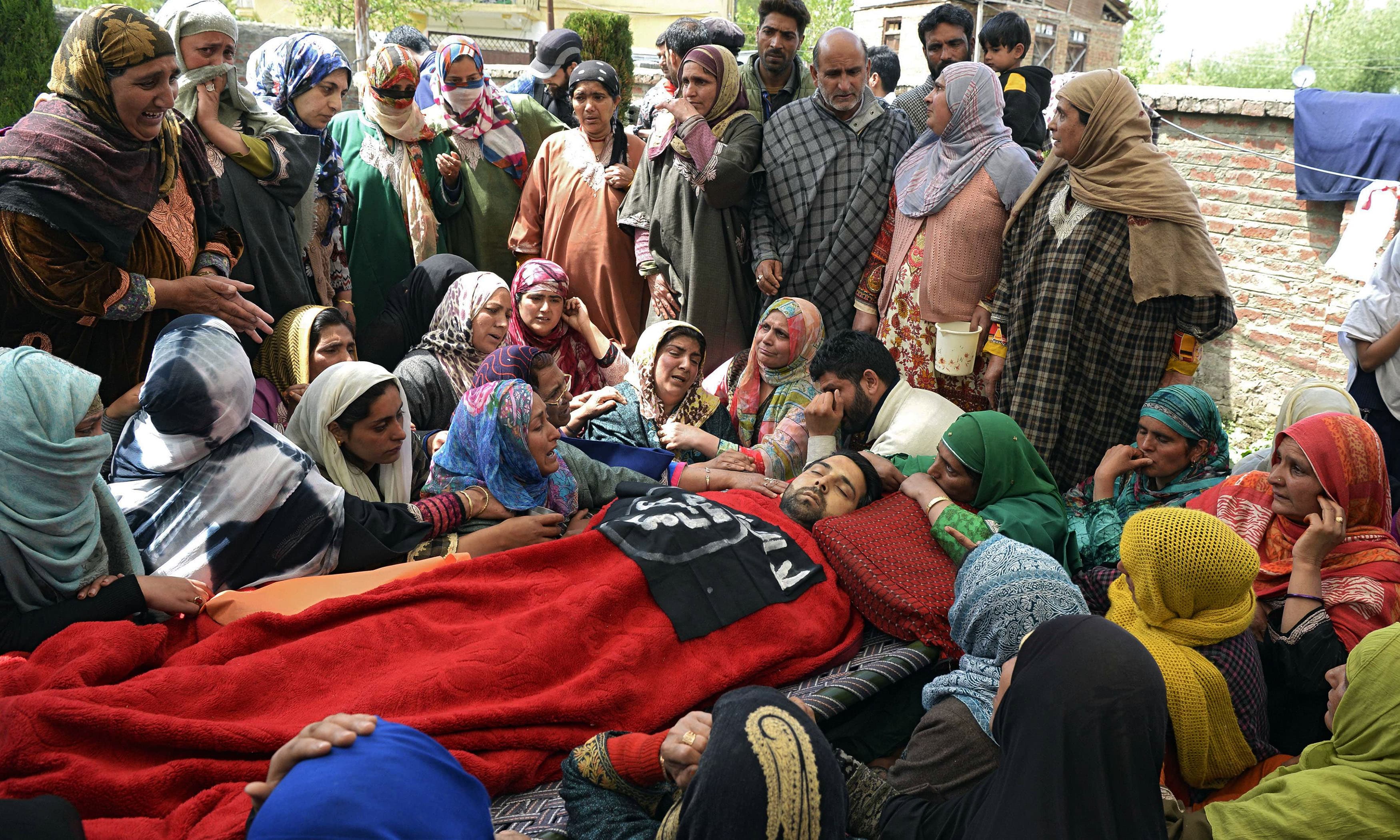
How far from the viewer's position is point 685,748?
6.01 ft

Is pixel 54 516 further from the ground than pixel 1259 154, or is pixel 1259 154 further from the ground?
pixel 1259 154

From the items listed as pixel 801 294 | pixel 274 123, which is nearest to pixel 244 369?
pixel 274 123

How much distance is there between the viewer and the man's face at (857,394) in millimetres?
3768

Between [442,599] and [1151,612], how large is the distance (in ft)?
6.02

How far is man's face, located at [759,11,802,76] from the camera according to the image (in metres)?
4.79

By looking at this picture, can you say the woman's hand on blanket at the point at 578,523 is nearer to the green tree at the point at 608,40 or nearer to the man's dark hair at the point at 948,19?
the man's dark hair at the point at 948,19

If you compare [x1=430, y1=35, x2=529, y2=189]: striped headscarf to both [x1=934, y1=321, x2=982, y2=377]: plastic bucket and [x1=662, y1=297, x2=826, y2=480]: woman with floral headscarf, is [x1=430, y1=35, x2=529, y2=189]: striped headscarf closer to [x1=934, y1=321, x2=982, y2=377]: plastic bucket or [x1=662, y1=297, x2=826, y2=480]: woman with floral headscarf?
[x1=662, y1=297, x2=826, y2=480]: woman with floral headscarf

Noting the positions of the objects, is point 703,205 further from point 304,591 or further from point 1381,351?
point 1381,351

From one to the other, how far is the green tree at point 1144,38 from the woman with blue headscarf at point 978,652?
35.5 meters

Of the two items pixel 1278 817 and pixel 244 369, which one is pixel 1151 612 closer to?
pixel 1278 817

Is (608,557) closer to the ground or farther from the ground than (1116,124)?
closer to the ground

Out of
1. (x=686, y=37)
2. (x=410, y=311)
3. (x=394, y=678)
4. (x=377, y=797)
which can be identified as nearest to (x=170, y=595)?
(x=394, y=678)

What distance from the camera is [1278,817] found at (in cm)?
188

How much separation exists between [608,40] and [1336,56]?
2706cm
